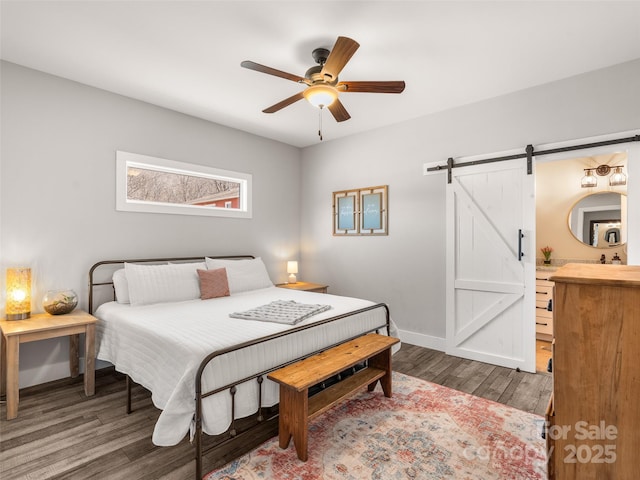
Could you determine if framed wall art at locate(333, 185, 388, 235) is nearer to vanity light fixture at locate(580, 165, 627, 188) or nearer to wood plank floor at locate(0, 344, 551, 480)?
wood plank floor at locate(0, 344, 551, 480)

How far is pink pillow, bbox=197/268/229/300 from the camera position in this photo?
3.54 meters

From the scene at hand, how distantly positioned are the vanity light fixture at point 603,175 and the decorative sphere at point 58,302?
20.9ft

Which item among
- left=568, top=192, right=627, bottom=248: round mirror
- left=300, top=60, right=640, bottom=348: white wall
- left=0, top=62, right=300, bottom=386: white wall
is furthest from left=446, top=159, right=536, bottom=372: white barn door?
left=0, top=62, right=300, bottom=386: white wall

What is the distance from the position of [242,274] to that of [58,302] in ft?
5.85

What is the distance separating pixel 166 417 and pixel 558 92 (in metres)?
4.21

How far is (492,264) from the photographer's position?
366 cm

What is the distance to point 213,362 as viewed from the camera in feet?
6.18

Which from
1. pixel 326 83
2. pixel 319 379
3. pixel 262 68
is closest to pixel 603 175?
pixel 326 83

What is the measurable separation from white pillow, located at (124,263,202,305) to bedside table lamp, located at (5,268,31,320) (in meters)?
0.76

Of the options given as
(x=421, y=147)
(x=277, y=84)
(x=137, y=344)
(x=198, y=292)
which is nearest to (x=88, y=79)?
(x=277, y=84)

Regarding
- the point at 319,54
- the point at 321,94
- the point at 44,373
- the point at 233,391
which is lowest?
the point at 44,373

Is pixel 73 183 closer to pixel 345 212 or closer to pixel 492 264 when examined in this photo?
pixel 345 212

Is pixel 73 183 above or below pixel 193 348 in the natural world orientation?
above

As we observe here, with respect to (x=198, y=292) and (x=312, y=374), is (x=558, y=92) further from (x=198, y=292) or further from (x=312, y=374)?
(x=198, y=292)
